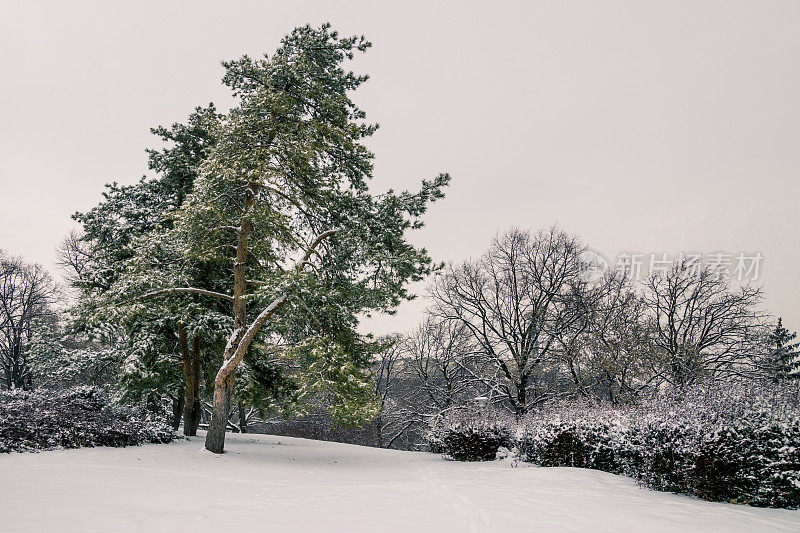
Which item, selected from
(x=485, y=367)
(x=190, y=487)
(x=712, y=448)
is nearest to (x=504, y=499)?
(x=712, y=448)

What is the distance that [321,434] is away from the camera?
4366 centimetres

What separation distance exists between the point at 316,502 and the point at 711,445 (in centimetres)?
703

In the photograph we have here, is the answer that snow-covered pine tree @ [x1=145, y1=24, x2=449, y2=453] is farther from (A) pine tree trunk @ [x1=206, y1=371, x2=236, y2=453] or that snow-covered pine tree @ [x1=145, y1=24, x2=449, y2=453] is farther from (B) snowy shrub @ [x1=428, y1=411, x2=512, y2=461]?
(B) snowy shrub @ [x1=428, y1=411, x2=512, y2=461]

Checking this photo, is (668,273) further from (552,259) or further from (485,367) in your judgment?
(485,367)

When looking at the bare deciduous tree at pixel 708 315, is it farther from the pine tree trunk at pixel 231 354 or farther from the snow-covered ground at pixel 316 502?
the pine tree trunk at pixel 231 354

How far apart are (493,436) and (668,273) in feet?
53.3

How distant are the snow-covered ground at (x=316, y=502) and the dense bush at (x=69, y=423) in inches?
38.2

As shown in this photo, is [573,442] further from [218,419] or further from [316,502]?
[218,419]

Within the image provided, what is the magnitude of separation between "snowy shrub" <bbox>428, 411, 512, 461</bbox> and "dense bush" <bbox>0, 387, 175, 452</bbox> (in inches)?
435

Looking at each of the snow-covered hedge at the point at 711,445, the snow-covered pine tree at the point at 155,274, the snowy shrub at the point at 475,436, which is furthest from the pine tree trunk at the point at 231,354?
the snow-covered hedge at the point at 711,445

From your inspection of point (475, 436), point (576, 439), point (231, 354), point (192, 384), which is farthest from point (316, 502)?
point (192, 384)

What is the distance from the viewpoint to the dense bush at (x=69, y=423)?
471 inches

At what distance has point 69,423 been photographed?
1335 cm

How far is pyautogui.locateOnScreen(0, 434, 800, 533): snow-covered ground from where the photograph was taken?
18.5 feet
